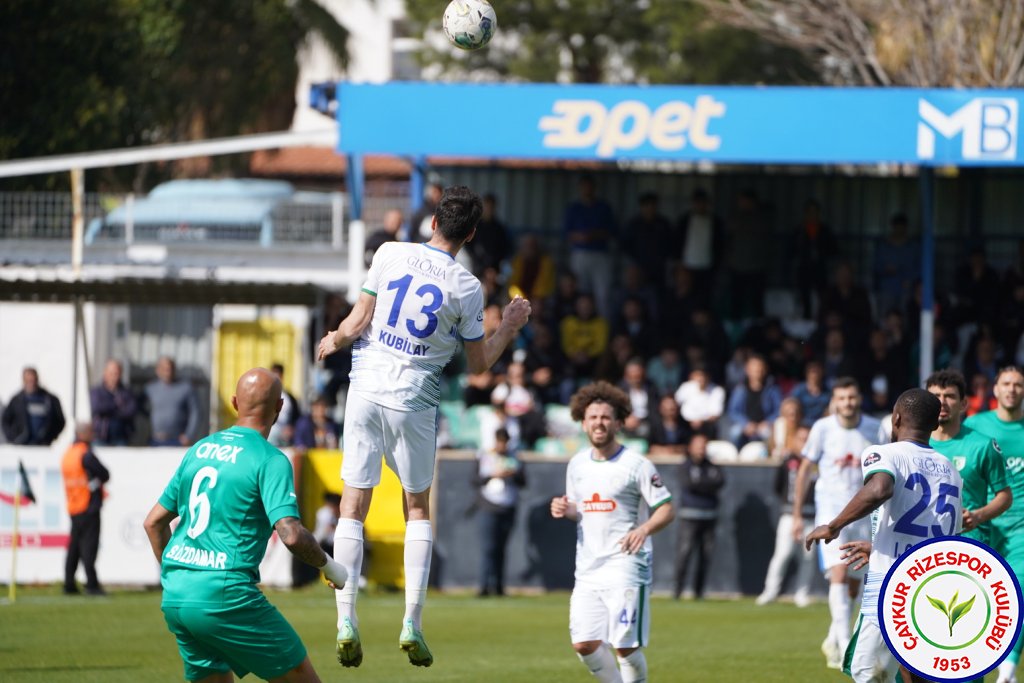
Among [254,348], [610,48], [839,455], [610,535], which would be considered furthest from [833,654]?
[610,48]

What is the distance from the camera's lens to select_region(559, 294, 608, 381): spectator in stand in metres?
22.0

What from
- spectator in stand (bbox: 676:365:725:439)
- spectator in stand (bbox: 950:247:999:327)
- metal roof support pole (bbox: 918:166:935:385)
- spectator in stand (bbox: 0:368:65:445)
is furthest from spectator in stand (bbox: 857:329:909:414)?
spectator in stand (bbox: 0:368:65:445)

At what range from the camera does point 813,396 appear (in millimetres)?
20078

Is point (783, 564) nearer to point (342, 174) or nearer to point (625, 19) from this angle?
point (625, 19)

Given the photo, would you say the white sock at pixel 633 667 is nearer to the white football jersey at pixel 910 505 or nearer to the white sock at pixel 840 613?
the white football jersey at pixel 910 505

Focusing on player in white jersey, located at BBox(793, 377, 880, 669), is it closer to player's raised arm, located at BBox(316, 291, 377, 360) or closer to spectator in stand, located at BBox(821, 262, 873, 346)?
player's raised arm, located at BBox(316, 291, 377, 360)

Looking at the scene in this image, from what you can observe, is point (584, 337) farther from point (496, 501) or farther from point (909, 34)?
point (909, 34)

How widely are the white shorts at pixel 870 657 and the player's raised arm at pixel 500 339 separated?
2403 mm

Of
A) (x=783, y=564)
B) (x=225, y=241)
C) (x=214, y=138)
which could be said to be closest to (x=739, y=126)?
(x=783, y=564)

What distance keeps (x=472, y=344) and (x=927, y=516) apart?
260 centimetres

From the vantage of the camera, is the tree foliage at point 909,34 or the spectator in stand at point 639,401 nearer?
the spectator in stand at point 639,401

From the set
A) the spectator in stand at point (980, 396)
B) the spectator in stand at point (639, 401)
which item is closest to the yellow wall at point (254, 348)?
the spectator in stand at point (639, 401)

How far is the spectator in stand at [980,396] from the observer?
18.9 meters

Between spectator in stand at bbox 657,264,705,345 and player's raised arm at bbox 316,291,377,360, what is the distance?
44.1ft
